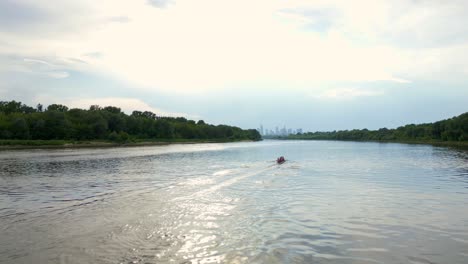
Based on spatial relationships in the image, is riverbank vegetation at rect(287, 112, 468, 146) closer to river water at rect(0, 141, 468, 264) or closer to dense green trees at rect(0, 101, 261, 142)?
river water at rect(0, 141, 468, 264)

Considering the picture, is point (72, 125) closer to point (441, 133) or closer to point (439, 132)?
point (441, 133)

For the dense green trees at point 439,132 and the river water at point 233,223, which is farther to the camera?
the dense green trees at point 439,132

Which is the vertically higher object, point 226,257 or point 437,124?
point 437,124

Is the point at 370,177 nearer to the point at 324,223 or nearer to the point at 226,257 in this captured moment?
the point at 324,223

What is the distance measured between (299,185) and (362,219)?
37.4 feet

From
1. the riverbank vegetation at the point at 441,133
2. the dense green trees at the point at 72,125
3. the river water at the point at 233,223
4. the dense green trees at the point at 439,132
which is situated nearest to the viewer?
the river water at the point at 233,223

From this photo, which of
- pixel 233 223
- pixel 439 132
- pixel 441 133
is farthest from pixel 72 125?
pixel 439 132

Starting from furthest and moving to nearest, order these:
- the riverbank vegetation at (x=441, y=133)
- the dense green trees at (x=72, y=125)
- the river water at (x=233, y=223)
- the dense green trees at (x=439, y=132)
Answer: the dense green trees at (x=439, y=132) < the riverbank vegetation at (x=441, y=133) < the dense green trees at (x=72, y=125) < the river water at (x=233, y=223)

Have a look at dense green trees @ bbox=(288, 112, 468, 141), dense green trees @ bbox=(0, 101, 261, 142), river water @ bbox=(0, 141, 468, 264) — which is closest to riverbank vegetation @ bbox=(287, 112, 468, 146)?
dense green trees @ bbox=(288, 112, 468, 141)

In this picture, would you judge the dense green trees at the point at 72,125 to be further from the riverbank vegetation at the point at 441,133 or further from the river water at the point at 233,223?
the riverbank vegetation at the point at 441,133

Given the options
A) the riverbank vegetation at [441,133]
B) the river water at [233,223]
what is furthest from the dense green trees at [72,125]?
the riverbank vegetation at [441,133]

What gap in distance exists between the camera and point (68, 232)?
13.6 metres

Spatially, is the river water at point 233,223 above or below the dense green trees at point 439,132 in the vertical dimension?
below

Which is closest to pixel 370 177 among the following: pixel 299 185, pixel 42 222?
pixel 299 185
